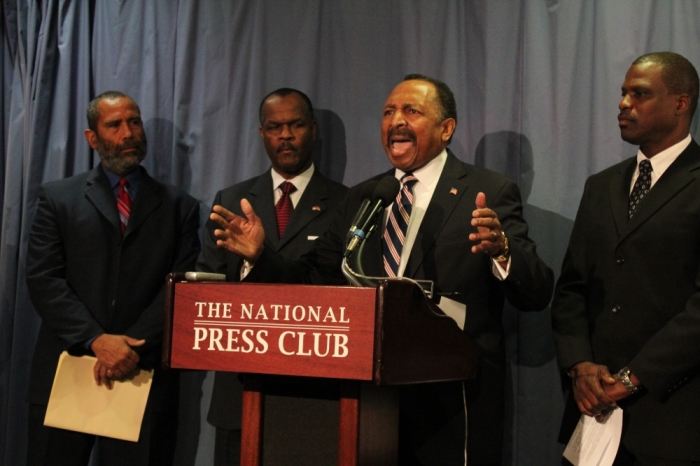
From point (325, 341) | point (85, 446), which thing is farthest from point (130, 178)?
point (325, 341)

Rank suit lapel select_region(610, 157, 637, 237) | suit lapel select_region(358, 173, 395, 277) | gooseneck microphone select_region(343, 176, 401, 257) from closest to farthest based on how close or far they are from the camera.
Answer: gooseneck microphone select_region(343, 176, 401, 257)
suit lapel select_region(358, 173, 395, 277)
suit lapel select_region(610, 157, 637, 237)

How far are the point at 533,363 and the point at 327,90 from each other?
5.39ft

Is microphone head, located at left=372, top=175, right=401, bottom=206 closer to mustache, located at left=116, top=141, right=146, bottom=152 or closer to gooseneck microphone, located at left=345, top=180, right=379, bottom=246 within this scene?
gooseneck microphone, located at left=345, top=180, right=379, bottom=246

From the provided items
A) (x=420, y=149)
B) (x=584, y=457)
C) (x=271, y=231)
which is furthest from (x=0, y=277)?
(x=584, y=457)

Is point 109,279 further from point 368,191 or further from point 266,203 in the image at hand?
point 368,191

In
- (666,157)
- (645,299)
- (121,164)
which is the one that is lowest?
(645,299)

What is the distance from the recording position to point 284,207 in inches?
142

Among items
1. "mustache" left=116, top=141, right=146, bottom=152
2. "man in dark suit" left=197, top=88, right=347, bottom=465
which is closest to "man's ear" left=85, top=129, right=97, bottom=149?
"mustache" left=116, top=141, right=146, bottom=152

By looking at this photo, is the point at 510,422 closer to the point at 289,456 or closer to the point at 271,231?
the point at 271,231

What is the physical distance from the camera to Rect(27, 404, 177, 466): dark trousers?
3455 millimetres

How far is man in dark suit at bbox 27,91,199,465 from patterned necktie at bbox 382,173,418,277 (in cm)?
121

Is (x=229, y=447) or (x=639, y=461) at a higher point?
(x=639, y=461)

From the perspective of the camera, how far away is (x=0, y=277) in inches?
160

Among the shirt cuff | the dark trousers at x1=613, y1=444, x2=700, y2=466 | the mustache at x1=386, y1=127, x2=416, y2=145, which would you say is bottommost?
the dark trousers at x1=613, y1=444, x2=700, y2=466
